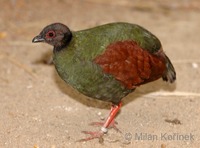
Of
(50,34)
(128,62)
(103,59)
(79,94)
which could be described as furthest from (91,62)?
(79,94)

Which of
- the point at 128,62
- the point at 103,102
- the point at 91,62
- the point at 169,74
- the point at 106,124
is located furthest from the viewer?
the point at 103,102

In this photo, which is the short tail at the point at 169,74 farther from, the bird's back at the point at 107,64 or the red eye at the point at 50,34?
the red eye at the point at 50,34

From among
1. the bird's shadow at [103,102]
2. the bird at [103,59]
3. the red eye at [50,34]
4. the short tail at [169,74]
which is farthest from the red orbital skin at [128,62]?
the bird's shadow at [103,102]

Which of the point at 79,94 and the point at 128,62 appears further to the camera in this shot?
the point at 79,94

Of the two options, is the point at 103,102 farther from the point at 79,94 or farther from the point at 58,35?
the point at 58,35

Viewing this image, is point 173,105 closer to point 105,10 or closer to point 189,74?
point 189,74

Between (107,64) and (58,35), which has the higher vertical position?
(58,35)

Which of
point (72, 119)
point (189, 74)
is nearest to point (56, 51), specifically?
point (72, 119)

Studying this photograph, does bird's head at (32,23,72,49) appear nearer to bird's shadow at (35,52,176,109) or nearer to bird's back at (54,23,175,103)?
bird's back at (54,23,175,103)
